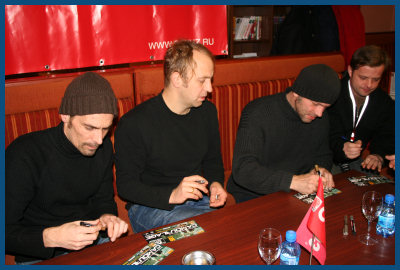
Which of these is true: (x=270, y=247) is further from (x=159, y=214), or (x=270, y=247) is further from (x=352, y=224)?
(x=159, y=214)

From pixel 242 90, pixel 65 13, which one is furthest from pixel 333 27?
pixel 65 13

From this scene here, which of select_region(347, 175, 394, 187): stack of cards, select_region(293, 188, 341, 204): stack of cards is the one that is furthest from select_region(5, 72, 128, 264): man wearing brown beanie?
select_region(347, 175, 394, 187): stack of cards

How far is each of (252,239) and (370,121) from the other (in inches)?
78.8

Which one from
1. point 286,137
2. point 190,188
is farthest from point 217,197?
point 286,137

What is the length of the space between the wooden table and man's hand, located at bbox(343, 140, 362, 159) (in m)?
0.72

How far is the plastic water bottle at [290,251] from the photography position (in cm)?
137

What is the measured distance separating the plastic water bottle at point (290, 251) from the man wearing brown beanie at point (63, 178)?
73 centimetres

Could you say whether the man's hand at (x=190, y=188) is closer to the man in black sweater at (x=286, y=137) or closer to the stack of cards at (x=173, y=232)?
the stack of cards at (x=173, y=232)

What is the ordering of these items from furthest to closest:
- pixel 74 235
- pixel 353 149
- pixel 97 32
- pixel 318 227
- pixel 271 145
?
pixel 97 32 < pixel 353 149 < pixel 271 145 < pixel 74 235 < pixel 318 227

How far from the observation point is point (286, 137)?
240 centimetres

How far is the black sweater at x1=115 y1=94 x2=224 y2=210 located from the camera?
6.77 feet

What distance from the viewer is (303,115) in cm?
235

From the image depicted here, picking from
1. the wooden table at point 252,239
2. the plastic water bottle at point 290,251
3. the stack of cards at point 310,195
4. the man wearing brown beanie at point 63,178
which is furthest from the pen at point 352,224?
the man wearing brown beanie at point 63,178

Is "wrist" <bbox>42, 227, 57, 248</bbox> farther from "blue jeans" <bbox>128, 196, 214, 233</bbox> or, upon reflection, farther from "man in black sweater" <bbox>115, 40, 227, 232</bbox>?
"blue jeans" <bbox>128, 196, 214, 233</bbox>
